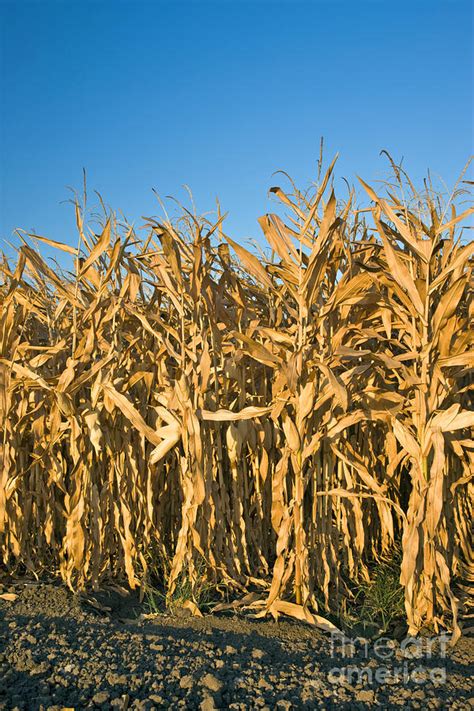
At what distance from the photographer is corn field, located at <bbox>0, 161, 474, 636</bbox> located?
259 cm

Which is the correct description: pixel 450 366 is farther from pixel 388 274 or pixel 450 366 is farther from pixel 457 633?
pixel 457 633

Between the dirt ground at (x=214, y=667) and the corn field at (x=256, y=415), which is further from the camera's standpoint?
the corn field at (x=256, y=415)

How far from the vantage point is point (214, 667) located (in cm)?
204

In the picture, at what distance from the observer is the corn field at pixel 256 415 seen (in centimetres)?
259

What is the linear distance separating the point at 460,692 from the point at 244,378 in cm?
158

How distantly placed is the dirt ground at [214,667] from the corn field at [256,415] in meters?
0.23

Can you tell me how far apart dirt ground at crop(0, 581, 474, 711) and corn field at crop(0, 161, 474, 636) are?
9.1 inches

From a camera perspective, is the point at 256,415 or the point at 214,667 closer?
the point at 214,667

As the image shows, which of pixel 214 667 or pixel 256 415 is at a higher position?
pixel 256 415

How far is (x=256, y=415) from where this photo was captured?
2.67 meters

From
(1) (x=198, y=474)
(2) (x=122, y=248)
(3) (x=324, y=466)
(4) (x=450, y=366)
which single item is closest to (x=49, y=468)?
(1) (x=198, y=474)

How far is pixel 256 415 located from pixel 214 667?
1.02 meters

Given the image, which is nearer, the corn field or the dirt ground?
the dirt ground

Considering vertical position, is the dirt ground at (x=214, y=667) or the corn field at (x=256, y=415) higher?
the corn field at (x=256, y=415)
